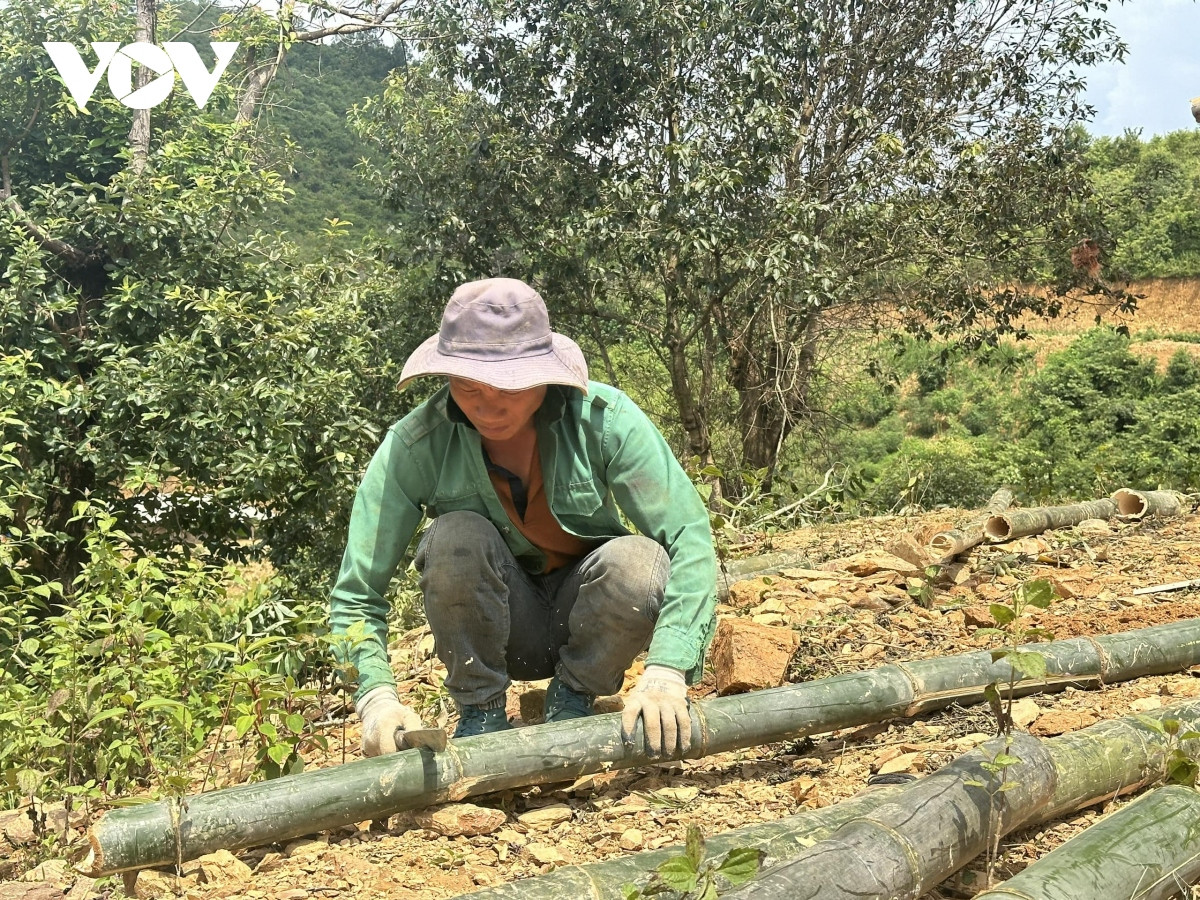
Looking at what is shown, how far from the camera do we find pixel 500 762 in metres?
2.22

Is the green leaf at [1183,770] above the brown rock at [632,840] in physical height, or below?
above

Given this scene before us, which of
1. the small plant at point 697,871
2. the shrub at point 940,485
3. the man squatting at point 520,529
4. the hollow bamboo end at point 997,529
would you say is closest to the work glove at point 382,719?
the man squatting at point 520,529

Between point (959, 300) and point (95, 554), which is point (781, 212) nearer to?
point (959, 300)

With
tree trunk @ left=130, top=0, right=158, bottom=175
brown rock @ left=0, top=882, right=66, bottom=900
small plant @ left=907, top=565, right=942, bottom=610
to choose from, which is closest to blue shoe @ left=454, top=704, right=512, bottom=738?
brown rock @ left=0, top=882, right=66, bottom=900

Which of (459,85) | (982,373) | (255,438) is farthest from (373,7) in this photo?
(982,373)

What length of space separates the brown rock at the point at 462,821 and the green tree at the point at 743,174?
545 centimetres

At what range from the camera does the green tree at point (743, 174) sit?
7746 mm

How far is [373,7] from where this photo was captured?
1120 cm

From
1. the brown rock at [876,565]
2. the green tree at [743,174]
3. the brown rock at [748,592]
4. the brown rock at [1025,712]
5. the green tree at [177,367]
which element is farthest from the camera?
the green tree at [743,174]

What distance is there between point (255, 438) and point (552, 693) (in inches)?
170

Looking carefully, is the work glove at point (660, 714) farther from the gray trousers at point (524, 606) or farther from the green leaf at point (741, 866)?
the green leaf at point (741, 866)

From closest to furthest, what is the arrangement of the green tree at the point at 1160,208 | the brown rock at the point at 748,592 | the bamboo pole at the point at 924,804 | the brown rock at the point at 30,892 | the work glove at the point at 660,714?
the bamboo pole at the point at 924,804, the brown rock at the point at 30,892, the work glove at the point at 660,714, the brown rock at the point at 748,592, the green tree at the point at 1160,208

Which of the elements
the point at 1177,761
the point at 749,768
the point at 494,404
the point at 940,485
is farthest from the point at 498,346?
the point at 940,485

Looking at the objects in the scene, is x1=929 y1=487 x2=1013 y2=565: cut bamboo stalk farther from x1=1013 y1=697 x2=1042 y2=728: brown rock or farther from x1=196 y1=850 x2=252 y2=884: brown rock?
x1=196 y1=850 x2=252 y2=884: brown rock
